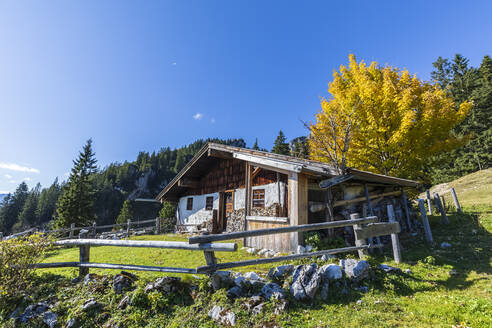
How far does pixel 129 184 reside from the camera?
285ft

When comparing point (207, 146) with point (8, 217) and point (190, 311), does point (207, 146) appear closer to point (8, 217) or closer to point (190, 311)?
point (190, 311)

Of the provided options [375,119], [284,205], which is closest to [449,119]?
[375,119]

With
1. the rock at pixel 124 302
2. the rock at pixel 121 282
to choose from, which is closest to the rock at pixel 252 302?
the rock at pixel 124 302

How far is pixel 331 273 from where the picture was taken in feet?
14.6

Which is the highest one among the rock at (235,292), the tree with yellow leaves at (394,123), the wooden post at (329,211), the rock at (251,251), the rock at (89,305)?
the tree with yellow leaves at (394,123)

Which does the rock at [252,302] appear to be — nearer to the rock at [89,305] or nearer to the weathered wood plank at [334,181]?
the rock at [89,305]

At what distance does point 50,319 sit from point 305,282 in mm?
4888

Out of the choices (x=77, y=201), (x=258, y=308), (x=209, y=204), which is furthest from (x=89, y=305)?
(x=77, y=201)

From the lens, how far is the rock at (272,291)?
154 inches

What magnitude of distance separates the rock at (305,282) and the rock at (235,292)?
95 cm

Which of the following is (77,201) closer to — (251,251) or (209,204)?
(209,204)

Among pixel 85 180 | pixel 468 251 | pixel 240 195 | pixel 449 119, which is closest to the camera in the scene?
pixel 468 251

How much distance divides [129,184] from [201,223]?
272 ft

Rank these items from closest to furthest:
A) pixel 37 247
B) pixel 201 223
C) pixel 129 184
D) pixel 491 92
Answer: pixel 37 247 → pixel 201 223 → pixel 491 92 → pixel 129 184
